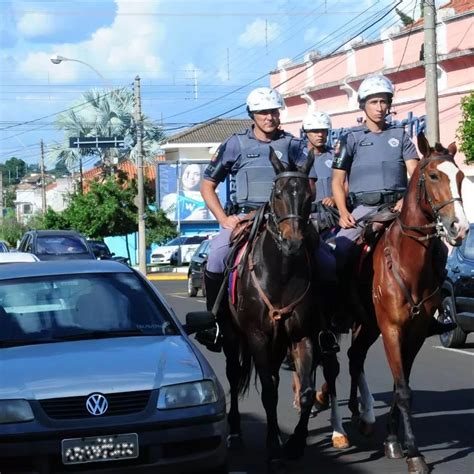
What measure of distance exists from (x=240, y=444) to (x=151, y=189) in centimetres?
5715

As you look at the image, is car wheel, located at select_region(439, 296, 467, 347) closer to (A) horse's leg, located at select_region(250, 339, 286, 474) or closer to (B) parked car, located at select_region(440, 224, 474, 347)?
(B) parked car, located at select_region(440, 224, 474, 347)

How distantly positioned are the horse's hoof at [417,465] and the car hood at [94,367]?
179 centimetres

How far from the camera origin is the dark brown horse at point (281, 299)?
26.7 ft

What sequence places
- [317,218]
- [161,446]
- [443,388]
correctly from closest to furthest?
[161,446]
[317,218]
[443,388]

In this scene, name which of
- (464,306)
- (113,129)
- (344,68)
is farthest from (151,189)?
(464,306)


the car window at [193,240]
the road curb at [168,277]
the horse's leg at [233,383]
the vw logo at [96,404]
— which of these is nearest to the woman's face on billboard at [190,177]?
the car window at [193,240]

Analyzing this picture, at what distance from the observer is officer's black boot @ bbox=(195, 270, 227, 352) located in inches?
371

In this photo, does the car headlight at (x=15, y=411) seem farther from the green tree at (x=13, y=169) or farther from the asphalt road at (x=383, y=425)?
the green tree at (x=13, y=169)

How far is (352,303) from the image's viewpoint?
973 cm

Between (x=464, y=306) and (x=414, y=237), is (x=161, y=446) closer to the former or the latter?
(x=414, y=237)

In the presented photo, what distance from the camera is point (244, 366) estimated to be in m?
9.54

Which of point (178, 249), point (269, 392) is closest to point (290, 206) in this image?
point (269, 392)

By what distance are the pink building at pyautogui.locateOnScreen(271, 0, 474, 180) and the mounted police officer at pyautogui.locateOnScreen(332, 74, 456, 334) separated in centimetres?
2179

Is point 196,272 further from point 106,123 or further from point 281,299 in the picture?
point 106,123
